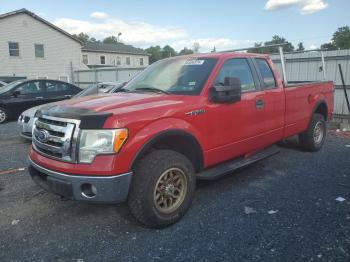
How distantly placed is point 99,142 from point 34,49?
27.9 m

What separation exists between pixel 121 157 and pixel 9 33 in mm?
27275

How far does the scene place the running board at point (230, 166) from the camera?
3.85 meters

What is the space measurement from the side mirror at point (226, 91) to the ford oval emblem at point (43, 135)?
1861 millimetres

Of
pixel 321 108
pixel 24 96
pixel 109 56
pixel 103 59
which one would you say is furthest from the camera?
pixel 109 56

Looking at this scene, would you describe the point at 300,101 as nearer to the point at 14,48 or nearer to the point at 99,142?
the point at 99,142

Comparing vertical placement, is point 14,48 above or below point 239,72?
above

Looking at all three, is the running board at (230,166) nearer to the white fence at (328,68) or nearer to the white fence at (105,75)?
the white fence at (328,68)

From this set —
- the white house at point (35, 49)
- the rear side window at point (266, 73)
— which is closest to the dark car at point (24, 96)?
the rear side window at point (266, 73)

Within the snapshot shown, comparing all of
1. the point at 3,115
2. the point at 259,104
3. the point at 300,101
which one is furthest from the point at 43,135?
the point at 3,115

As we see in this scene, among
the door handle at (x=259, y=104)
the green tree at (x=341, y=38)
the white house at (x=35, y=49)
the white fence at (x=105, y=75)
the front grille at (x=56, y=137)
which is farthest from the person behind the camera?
the green tree at (x=341, y=38)

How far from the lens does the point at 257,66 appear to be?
4824 mm

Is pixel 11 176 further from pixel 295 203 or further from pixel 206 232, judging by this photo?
pixel 295 203

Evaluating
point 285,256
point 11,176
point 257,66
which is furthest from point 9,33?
point 285,256

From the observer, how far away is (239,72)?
450cm
